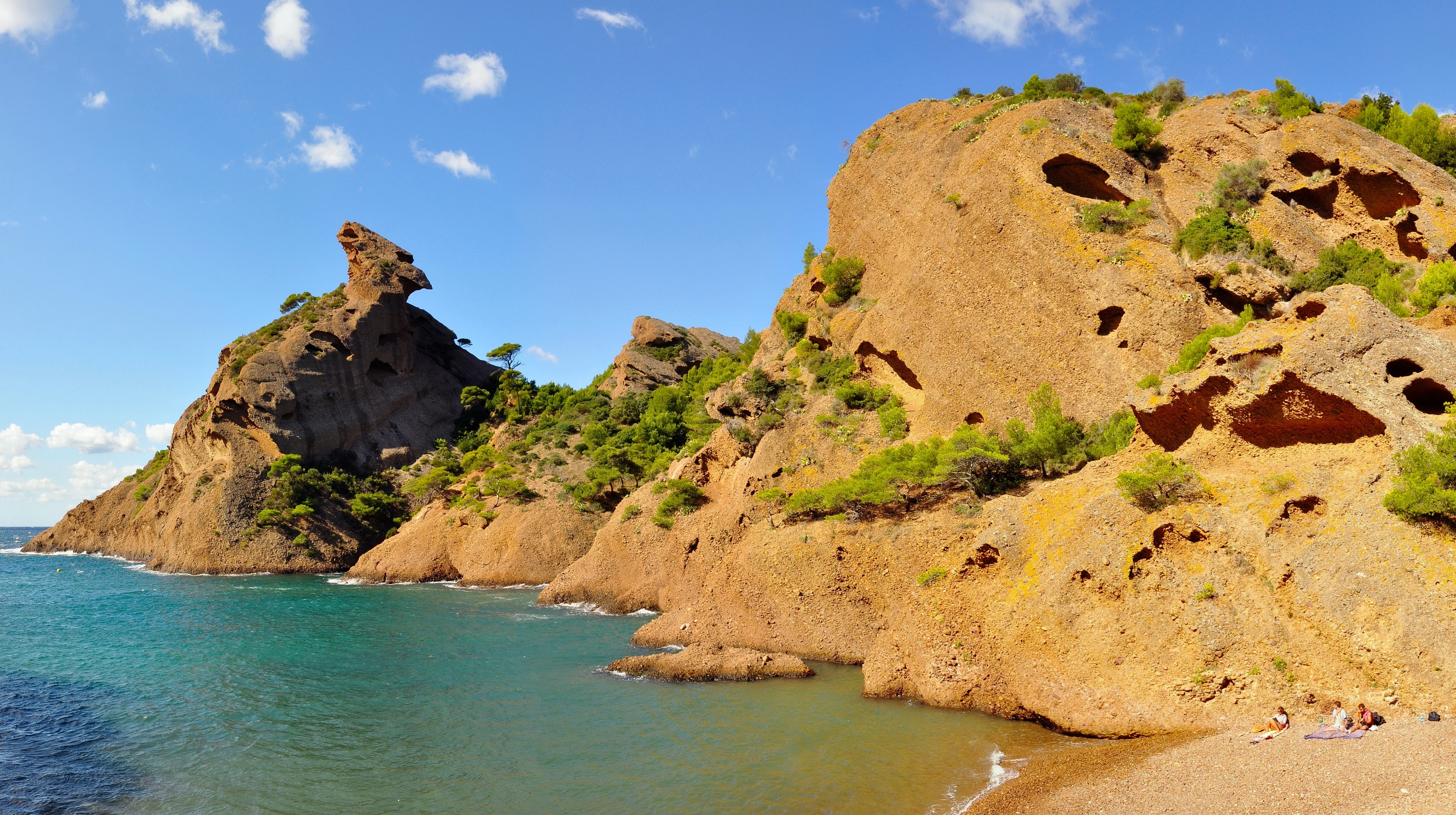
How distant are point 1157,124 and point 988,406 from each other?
47.2ft

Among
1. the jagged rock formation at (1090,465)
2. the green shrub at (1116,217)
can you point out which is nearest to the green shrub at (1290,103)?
the jagged rock formation at (1090,465)

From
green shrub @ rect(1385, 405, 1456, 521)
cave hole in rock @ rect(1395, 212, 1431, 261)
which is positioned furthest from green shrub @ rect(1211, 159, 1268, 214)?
green shrub @ rect(1385, 405, 1456, 521)

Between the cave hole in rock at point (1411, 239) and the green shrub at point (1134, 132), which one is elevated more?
the green shrub at point (1134, 132)

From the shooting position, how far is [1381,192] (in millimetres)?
23406

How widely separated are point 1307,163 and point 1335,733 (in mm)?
21458

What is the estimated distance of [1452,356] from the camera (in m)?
13.9

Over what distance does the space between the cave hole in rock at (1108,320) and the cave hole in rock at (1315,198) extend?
7021 millimetres

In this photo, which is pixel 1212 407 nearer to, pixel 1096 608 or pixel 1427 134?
pixel 1096 608

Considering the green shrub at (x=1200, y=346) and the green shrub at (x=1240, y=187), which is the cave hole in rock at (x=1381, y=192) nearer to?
the green shrub at (x=1240, y=187)

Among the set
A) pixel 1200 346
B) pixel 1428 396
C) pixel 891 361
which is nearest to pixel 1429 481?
pixel 1428 396

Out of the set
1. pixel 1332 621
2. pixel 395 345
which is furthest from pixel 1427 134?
pixel 395 345

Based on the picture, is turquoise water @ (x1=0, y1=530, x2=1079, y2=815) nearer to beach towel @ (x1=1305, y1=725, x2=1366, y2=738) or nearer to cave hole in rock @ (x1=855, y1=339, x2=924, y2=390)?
beach towel @ (x1=1305, y1=725, x2=1366, y2=738)

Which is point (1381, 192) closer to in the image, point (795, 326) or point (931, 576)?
point (931, 576)

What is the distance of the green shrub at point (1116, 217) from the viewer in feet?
80.4
